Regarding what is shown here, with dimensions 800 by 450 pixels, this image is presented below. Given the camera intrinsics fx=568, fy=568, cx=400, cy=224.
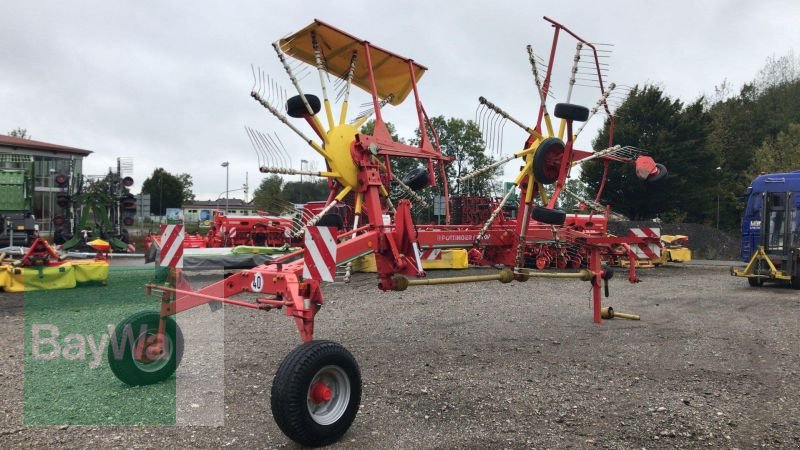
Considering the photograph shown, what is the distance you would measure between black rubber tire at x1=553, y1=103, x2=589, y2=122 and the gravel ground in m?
2.66

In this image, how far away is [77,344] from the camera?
276 inches

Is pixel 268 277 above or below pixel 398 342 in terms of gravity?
above

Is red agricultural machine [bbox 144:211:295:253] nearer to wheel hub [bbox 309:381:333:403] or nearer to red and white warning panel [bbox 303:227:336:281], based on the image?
red and white warning panel [bbox 303:227:336:281]

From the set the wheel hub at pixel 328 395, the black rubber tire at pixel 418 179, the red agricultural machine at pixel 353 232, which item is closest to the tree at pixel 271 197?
the red agricultural machine at pixel 353 232

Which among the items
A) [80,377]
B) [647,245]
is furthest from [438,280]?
[647,245]

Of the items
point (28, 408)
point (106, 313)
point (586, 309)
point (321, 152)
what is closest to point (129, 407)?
point (28, 408)

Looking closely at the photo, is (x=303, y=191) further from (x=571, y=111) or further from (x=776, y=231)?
(x=571, y=111)

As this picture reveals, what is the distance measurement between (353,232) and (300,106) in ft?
4.99

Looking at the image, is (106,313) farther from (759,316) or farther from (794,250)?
(794,250)

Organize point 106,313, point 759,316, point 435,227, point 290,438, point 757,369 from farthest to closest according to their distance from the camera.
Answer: point 759,316 → point 106,313 → point 435,227 → point 757,369 → point 290,438

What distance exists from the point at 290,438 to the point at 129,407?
170 centimetres

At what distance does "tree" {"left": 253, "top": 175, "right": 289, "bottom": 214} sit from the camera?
253 inches

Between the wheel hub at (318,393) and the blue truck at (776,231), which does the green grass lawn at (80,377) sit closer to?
the wheel hub at (318,393)

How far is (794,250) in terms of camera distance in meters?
14.5
